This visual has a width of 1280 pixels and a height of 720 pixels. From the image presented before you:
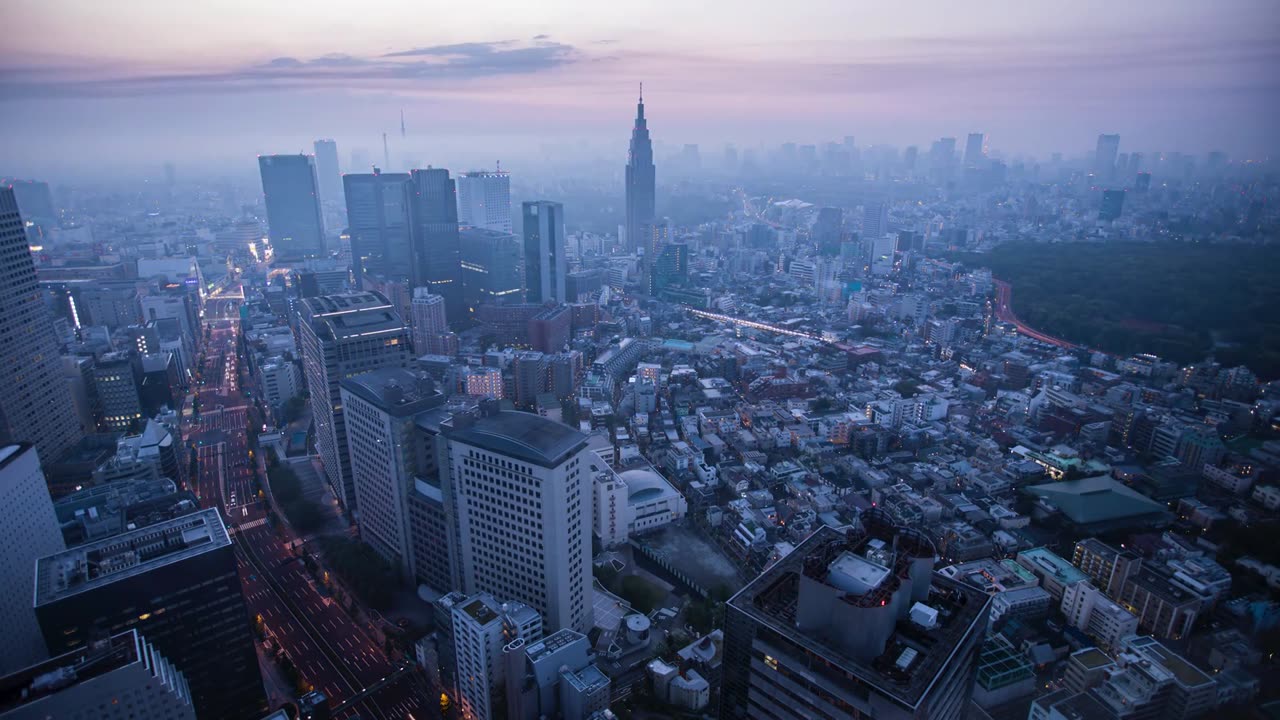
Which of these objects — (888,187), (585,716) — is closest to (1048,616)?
(585,716)

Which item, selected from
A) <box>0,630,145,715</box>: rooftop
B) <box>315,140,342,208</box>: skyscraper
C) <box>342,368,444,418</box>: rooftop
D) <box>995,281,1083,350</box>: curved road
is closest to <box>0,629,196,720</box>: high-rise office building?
<box>0,630,145,715</box>: rooftop

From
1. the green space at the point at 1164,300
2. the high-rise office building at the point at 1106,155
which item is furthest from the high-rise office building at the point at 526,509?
the high-rise office building at the point at 1106,155

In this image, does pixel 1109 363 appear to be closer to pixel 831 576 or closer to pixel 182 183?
pixel 831 576

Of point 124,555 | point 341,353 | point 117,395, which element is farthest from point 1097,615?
point 117,395

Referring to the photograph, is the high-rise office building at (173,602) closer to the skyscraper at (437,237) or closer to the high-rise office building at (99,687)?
the high-rise office building at (99,687)

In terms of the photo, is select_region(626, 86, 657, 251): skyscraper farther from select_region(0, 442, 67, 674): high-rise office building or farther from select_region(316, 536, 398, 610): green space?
select_region(0, 442, 67, 674): high-rise office building

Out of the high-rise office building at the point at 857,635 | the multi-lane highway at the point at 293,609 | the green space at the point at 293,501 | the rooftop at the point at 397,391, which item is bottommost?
the multi-lane highway at the point at 293,609
